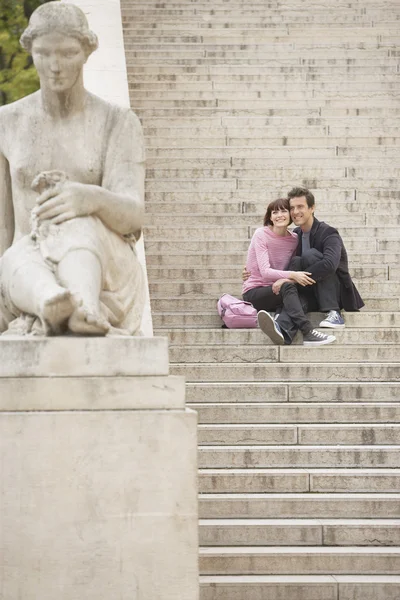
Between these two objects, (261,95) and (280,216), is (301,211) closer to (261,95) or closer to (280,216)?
(280,216)

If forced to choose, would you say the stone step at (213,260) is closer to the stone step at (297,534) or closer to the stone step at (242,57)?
the stone step at (297,534)

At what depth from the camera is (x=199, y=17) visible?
60.6 ft

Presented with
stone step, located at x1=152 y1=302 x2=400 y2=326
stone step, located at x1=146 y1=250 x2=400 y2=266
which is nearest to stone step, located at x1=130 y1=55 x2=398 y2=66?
stone step, located at x1=146 y1=250 x2=400 y2=266

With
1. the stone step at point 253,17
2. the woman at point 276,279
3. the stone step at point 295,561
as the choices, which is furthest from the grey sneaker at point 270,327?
the stone step at point 253,17

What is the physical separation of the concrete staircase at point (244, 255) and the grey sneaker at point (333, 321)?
0.11 m

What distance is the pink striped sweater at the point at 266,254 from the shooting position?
10680 millimetres

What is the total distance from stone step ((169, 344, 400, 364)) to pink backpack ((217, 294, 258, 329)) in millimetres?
640

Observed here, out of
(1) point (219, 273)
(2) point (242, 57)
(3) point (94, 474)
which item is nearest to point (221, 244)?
(1) point (219, 273)

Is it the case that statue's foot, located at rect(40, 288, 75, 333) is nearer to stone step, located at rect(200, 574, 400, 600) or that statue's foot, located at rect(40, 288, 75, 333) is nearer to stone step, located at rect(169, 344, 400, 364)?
stone step, located at rect(200, 574, 400, 600)

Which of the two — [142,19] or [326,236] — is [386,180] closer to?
[326,236]

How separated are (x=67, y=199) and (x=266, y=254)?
5.12 metres

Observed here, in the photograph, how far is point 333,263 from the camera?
34.6ft

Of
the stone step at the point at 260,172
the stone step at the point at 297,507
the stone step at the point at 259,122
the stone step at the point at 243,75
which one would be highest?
the stone step at the point at 243,75

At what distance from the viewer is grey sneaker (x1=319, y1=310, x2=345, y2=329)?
34.0 feet
